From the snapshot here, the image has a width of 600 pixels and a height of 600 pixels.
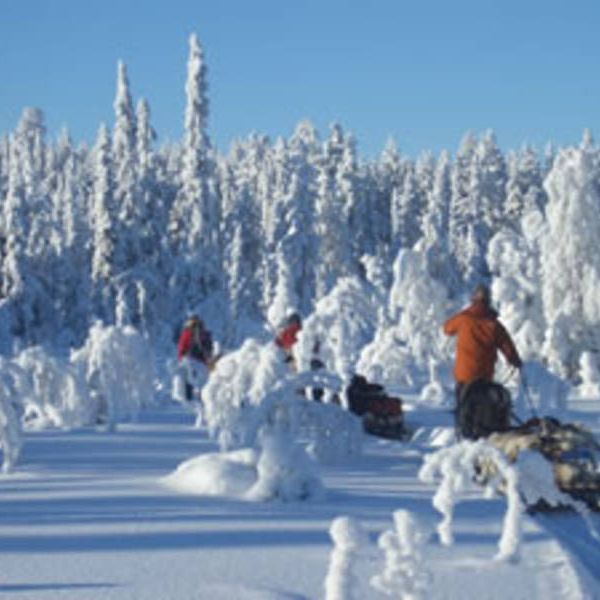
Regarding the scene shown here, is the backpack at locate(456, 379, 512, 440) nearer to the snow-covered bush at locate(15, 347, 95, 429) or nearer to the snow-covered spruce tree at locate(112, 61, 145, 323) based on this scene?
the snow-covered bush at locate(15, 347, 95, 429)

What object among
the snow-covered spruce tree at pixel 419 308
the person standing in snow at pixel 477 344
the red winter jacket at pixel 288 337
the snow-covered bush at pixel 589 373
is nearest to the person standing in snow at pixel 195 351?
the red winter jacket at pixel 288 337

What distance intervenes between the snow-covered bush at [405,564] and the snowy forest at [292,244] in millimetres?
12076

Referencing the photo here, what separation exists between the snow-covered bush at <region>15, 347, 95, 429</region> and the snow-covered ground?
2905 mm

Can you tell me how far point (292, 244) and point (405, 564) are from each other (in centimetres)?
5384

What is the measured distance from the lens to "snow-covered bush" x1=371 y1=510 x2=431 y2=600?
167 inches

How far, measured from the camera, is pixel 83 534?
6762mm

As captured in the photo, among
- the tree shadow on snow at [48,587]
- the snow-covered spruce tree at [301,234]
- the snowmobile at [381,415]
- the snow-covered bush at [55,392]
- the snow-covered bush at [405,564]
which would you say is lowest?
the tree shadow on snow at [48,587]

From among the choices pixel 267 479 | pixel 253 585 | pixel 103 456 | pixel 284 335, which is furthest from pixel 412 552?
pixel 284 335

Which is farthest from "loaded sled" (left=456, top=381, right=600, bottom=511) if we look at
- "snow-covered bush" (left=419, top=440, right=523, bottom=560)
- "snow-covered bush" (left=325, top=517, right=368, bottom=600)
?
"snow-covered bush" (left=325, top=517, right=368, bottom=600)

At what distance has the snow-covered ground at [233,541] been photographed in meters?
5.59

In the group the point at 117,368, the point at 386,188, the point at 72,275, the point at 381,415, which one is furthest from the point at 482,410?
the point at 386,188

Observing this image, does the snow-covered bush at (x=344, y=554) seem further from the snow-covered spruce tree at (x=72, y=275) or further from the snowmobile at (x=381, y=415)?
the snow-covered spruce tree at (x=72, y=275)

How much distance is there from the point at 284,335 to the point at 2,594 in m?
11.2

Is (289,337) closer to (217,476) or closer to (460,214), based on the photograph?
(217,476)
